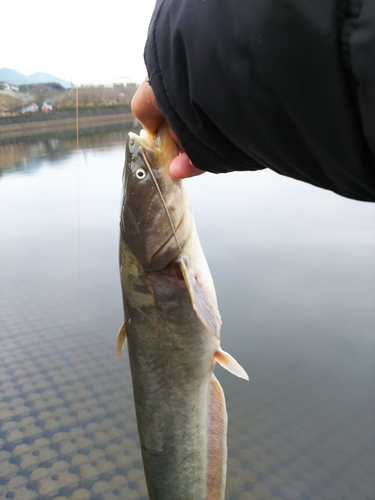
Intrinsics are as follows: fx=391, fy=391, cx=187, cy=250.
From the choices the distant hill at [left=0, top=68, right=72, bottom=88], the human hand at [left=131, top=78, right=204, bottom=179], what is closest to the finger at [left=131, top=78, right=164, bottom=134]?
the human hand at [left=131, top=78, right=204, bottom=179]

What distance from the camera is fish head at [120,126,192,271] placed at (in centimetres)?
99

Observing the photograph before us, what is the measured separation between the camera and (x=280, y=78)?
1.63ft

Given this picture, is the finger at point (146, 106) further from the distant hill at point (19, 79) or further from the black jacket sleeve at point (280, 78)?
the distant hill at point (19, 79)

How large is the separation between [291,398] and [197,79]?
1679 millimetres

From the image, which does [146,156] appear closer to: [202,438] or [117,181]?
[202,438]

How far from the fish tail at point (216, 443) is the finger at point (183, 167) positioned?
1.97 ft

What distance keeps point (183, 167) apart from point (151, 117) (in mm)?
139

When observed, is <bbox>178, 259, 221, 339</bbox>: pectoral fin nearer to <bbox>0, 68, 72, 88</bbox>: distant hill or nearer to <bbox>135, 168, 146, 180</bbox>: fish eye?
<bbox>135, 168, 146, 180</bbox>: fish eye

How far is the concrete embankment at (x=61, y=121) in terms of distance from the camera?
1920 centimetres

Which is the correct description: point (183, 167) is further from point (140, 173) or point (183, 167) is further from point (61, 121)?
point (61, 121)

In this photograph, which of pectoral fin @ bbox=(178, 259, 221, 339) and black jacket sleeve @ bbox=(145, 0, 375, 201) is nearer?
black jacket sleeve @ bbox=(145, 0, 375, 201)

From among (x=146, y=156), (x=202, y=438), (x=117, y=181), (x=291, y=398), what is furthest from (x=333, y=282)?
(x=117, y=181)

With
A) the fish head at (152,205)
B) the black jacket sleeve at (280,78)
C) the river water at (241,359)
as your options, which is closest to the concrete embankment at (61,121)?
the river water at (241,359)

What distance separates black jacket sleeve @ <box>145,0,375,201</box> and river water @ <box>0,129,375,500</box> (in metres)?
1.41
